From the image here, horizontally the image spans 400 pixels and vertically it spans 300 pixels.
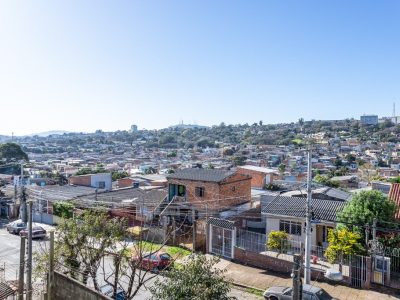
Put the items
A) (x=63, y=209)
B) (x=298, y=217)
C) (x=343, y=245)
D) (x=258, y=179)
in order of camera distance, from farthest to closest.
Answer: (x=258, y=179), (x=63, y=209), (x=298, y=217), (x=343, y=245)

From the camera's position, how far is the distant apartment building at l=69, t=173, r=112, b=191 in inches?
2022

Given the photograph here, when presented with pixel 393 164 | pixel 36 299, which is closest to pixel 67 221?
pixel 36 299

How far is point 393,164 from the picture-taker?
102 meters

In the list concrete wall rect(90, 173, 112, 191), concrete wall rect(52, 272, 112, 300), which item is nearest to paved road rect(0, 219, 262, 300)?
concrete wall rect(52, 272, 112, 300)

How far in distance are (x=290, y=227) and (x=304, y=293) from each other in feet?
34.8

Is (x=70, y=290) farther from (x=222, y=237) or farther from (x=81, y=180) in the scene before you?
(x=81, y=180)

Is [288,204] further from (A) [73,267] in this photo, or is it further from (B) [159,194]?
(A) [73,267]

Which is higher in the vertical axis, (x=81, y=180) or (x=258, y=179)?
(x=258, y=179)

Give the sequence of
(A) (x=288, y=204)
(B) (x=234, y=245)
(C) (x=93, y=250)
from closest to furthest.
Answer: (C) (x=93, y=250)
(B) (x=234, y=245)
(A) (x=288, y=204)

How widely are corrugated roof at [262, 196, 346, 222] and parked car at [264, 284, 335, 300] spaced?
28.9 feet

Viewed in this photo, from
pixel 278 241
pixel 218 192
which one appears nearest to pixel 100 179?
pixel 218 192

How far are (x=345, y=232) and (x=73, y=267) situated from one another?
45.0 feet

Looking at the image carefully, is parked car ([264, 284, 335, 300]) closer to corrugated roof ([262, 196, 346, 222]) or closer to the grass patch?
the grass patch

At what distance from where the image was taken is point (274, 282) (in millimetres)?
21031
